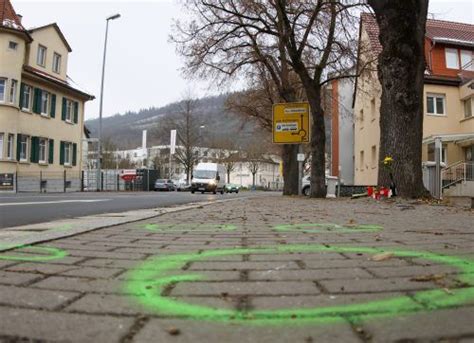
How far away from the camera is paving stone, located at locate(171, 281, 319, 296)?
98.7 inches

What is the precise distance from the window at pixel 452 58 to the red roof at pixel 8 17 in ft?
87.1

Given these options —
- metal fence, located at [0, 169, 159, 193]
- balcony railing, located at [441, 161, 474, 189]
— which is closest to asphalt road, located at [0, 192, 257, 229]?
metal fence, located at [0, 169, 159, 193]

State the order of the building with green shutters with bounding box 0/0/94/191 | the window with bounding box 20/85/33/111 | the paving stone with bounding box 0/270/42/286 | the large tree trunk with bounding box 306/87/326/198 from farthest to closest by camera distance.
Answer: the window with bounding box 20/85/33/111, the building with green shutters with bounding box 0/0/94/191, the large tree trunk with bounding box 306/87/326/198, the paving stone with bounding box 0/270/42/286

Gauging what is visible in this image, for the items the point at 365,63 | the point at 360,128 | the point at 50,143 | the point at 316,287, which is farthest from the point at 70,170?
the point at 316,287

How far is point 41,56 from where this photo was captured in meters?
35.6

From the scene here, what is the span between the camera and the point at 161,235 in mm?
5215

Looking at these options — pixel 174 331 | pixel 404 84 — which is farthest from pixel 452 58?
pixel 174 331

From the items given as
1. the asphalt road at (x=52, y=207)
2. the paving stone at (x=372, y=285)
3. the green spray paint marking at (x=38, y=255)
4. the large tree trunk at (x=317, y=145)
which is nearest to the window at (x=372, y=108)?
the large tree trunk at (x=317, y=145)

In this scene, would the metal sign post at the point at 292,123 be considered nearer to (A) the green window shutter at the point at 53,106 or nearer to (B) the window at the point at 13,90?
(B) the window at the point at 13,90

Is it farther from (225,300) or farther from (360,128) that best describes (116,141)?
(225,300)

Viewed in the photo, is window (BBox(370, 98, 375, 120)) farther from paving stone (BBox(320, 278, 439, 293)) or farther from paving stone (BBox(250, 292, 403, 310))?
paving stone (BBox(250, 292, 403, 310))

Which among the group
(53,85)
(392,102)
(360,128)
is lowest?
(392,102)

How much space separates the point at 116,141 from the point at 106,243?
71500 mm

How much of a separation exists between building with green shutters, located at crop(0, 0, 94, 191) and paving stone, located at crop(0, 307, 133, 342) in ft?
94.8
